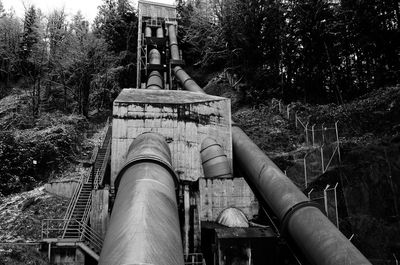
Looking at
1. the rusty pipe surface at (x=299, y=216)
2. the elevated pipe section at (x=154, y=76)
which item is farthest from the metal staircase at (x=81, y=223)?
the elevated pipe section at (x=154, y=76)

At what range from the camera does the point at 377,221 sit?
39.7ft

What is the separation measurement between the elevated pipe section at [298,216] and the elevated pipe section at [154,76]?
12.0 metres

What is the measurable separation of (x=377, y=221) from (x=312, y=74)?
1458cm

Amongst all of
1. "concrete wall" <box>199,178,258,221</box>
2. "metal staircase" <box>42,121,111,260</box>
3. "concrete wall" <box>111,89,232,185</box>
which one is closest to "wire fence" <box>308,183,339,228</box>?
"concrete wall" <box>199,178,258,221</box>

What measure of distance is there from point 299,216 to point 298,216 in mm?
45

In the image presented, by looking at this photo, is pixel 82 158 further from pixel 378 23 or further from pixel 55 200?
pixel 378 23

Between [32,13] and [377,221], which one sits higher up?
[32,13]

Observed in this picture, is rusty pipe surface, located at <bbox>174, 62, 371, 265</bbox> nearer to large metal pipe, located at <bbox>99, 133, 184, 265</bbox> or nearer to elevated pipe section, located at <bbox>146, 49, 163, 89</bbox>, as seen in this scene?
large metal pipe, located at <bbox>99, 133, 184, 265</bbox>

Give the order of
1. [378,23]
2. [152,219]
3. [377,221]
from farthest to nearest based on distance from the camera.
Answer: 1. [378,23]
2. [377,221]
3. [152,219]

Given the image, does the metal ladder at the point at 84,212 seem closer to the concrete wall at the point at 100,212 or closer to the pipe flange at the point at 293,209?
the concrete wall at the point at 100,212

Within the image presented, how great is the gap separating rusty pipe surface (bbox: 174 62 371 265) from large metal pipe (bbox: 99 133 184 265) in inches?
186

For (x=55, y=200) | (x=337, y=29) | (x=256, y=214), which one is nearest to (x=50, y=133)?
(x=55, y=200)

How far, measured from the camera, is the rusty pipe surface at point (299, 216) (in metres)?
9.50

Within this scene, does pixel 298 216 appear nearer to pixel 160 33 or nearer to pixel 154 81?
pixel 154 81
